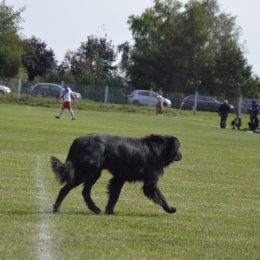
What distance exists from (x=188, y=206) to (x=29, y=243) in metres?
4.10

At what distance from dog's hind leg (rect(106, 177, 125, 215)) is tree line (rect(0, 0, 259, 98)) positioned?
197 ft

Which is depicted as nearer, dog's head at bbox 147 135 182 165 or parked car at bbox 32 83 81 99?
dog's head at bbox 147 135 182 165

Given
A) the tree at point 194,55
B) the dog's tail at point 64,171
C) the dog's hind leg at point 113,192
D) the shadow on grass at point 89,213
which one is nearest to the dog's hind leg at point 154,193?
the shadow on grass at point 89,213

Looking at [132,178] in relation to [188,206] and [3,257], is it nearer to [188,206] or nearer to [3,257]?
[188,206]

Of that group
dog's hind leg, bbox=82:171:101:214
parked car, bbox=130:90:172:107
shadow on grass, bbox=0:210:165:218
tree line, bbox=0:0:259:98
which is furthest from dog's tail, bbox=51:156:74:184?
tree line, bbox=0:0:259:98

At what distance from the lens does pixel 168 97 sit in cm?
6162

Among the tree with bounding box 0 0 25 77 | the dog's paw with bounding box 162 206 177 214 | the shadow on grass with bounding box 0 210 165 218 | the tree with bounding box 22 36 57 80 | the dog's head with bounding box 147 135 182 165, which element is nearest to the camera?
the shadow on grass with bounding box 0 210 165 218

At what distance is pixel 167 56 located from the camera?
8038cm

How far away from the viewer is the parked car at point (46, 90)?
53.4 m

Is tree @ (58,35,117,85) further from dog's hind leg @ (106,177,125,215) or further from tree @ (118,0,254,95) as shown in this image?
dog's hind leg @ (106,177,125,215)

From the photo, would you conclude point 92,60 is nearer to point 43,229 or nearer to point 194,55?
point 194,55

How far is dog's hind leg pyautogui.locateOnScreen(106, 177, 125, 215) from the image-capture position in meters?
9.01

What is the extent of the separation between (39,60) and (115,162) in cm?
7701

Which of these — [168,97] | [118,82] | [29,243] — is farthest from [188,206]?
[118,82]
